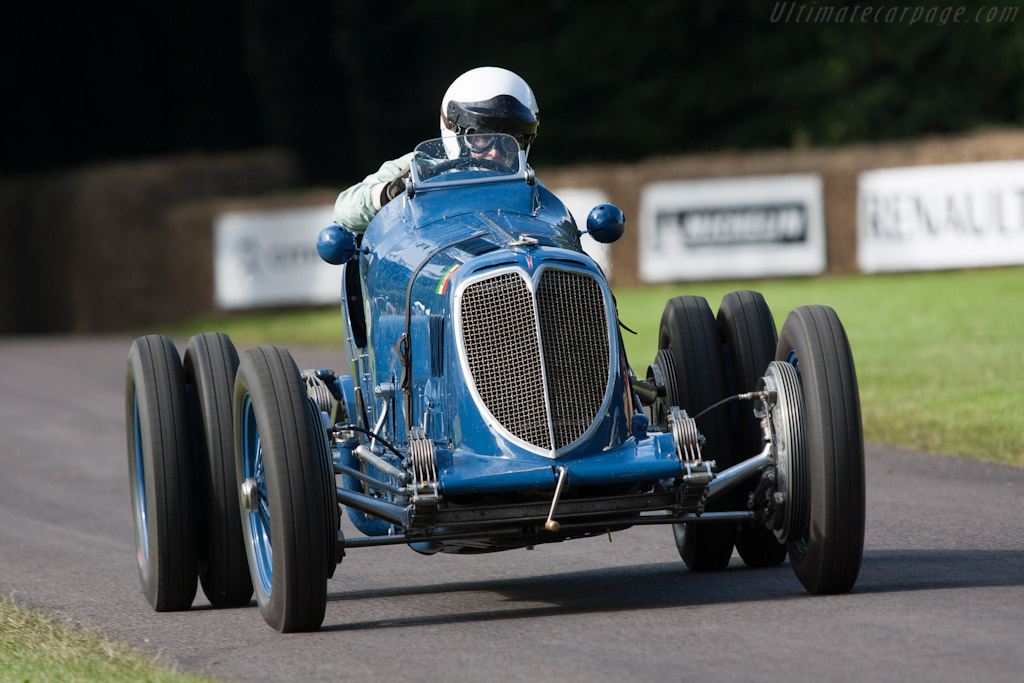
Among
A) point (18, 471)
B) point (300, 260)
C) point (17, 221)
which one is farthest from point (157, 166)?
point (18, 471)

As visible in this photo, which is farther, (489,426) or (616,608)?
(616,608)

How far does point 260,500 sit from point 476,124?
6.63ft

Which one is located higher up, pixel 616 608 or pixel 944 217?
pixel 944 217

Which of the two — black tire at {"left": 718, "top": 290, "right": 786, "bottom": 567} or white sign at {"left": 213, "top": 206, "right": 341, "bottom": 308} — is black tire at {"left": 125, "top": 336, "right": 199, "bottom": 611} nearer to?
black tire at {"left": 718, "top": 290, "right": 786, "bottom": 567}

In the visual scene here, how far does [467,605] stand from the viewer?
6.39 m

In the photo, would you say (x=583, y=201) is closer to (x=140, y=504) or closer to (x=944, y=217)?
(x=944, y=217)

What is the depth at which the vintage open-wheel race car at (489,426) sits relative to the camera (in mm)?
5609

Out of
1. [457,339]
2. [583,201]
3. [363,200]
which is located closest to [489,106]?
[363,200]

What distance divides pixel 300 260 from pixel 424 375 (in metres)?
18.6

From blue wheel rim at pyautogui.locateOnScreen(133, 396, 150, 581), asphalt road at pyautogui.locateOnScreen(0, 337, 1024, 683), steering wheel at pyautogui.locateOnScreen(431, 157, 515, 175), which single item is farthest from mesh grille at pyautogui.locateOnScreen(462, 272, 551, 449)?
blue wheel rim at pyautogui.locateOnScreen(133, 396, 150, 581)

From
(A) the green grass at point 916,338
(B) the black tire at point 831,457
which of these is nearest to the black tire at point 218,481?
(B) the black tire at point 831,457

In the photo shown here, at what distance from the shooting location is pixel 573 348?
586cm

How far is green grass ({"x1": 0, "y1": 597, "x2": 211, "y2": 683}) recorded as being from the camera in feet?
17.1

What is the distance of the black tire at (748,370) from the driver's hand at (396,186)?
149cm
